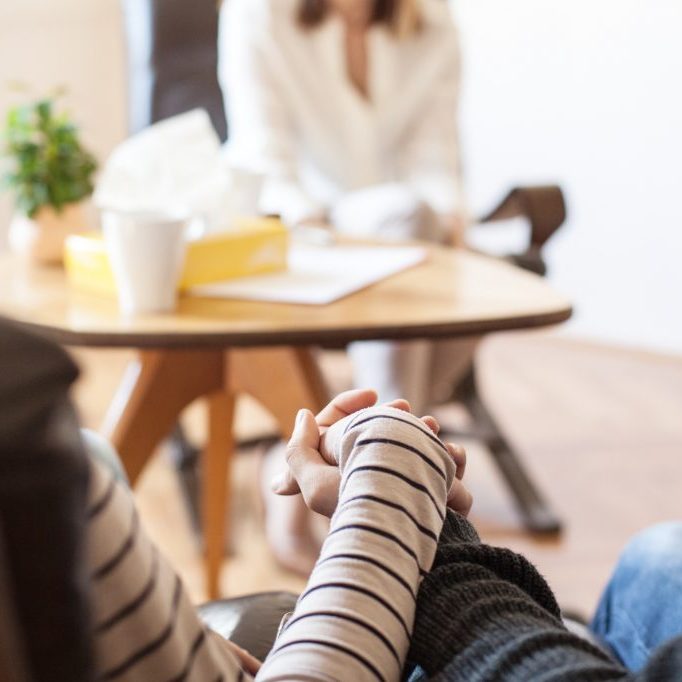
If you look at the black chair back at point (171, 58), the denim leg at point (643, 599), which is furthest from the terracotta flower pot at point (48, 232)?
the denim leg at point (643, 599)

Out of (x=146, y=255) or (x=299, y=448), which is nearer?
(x=299, y=448)

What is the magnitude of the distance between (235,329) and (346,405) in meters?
0.46

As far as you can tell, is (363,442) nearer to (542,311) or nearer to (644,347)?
(542,311)

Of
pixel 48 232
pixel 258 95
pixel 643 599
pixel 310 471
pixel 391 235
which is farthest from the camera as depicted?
pixel 258 95

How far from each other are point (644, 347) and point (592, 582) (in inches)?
58.4

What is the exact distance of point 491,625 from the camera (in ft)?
1.36

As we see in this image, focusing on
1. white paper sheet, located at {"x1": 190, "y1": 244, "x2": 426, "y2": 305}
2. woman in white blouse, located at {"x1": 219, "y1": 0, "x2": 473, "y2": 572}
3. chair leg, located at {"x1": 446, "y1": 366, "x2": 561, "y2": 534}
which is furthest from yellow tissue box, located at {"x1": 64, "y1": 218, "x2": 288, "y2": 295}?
chair leg, located at {"x1": 446, "y1": 366, "x2": 561, "y2": 534}

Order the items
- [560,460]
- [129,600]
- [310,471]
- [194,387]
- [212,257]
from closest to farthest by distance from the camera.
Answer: [129,600], [310,471], [212,257], [194,387], [560,460]

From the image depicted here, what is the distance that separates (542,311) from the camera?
112 centimetres

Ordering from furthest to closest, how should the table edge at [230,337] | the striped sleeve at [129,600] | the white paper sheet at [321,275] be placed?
the white paper sheet at [321,275], the table edge at [230,337], the striped sleeve at [129,600]

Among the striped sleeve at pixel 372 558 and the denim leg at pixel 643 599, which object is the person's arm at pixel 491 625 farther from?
the denim leg at pixel 643 599

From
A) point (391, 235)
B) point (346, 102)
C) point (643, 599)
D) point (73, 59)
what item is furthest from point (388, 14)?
point (643, 599)

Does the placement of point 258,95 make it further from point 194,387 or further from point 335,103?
point 194,387

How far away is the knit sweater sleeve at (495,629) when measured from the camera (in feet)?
1.24
